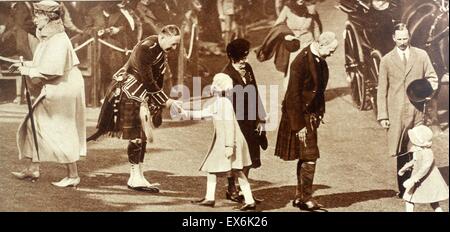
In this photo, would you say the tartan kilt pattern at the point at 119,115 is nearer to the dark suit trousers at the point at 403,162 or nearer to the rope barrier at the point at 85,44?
the rope barrier at the point at 85,44

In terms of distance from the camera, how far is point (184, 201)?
6246 mm

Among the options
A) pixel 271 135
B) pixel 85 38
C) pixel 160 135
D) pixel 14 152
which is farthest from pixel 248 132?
pixel 14 152

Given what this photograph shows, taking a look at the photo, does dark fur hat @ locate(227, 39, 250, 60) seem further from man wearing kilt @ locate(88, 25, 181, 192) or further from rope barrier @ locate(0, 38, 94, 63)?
rope barrier @ locate(0, 38, 94, 63)

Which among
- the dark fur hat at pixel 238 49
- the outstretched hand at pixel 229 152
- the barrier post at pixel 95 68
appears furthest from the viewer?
the barrier post at pixel 95 68

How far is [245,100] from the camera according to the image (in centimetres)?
622

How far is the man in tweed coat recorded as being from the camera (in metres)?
6.37

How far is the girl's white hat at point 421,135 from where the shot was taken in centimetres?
627

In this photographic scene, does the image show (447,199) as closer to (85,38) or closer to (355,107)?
(355,107)

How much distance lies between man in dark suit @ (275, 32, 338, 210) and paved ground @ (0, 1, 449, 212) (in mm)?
125

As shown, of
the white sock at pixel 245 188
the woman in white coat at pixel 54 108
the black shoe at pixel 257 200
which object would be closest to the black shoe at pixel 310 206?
the black shoe at pixel 257 200

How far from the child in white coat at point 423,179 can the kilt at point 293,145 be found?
0.98 m

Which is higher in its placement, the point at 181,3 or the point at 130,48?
the point at 181,3

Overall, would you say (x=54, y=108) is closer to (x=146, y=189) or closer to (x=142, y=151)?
(x=142, y=151)

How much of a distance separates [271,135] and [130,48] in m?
1.72
